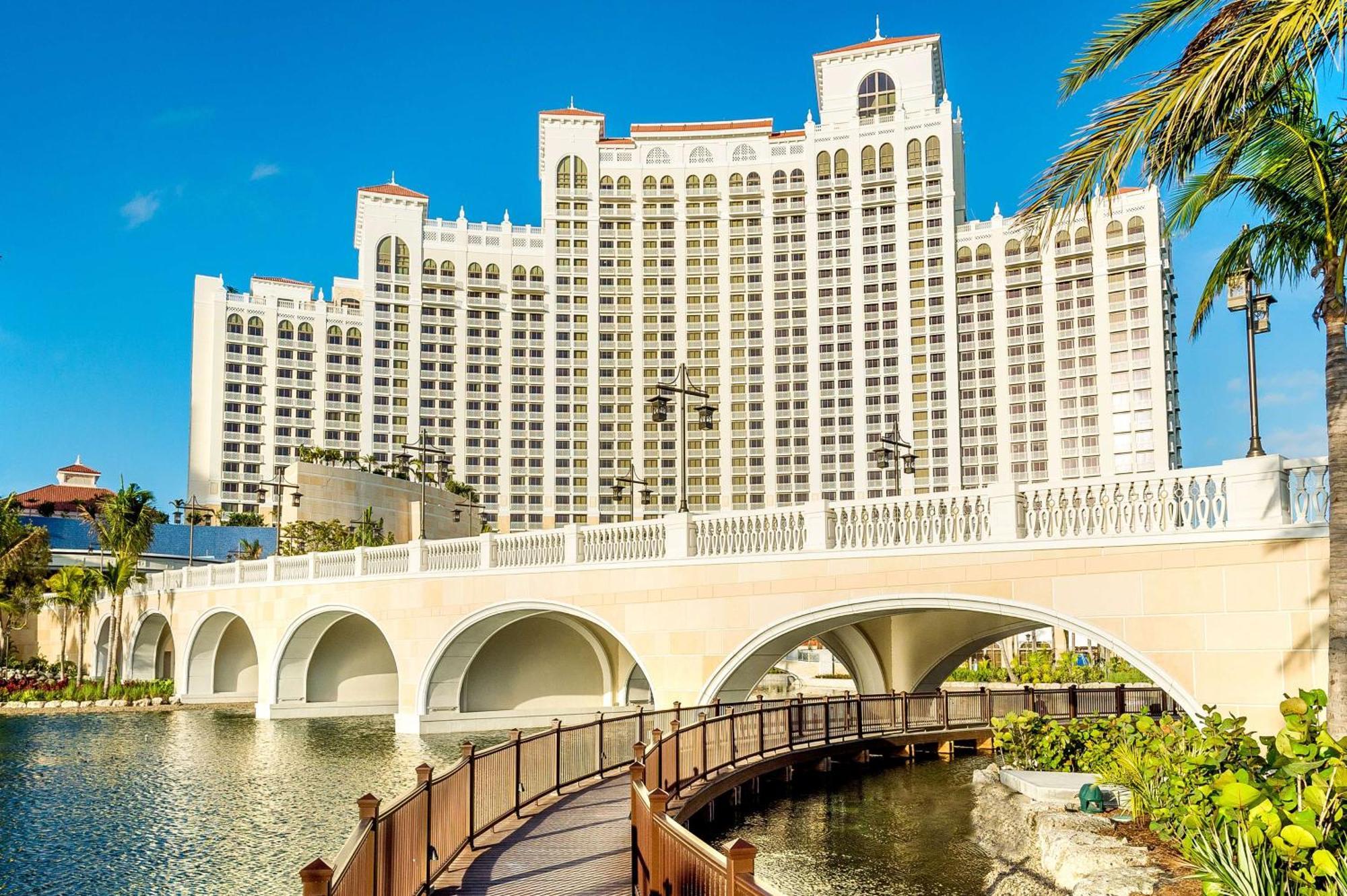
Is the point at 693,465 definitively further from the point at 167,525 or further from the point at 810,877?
the point at 810,877

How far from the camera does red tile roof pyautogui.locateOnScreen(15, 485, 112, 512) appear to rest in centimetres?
8638

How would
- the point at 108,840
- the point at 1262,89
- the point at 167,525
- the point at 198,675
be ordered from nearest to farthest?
the point at 1262,89, the point at 108,840, the point at 198,675, the point at 167,525

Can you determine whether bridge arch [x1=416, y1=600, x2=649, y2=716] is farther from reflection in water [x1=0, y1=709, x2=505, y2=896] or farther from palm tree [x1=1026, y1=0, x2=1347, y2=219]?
palm tree [x1=1026, y1=0, x2=1347, y2=219]

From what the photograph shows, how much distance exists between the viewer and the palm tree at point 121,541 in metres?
50.4

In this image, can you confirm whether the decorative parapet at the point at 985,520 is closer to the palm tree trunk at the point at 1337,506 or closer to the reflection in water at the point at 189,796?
the palm tree trunk at the point at 1337,506

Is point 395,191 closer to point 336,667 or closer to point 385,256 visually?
point 385,256

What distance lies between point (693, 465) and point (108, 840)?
284 feet

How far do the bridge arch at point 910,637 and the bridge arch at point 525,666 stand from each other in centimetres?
704

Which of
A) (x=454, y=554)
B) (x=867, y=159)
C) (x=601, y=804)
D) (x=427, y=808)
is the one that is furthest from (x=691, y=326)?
(x=427, y=808)

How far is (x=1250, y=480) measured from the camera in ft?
51.5

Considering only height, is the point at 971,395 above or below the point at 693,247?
below

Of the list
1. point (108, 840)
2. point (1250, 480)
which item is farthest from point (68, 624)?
point (1250, 480)

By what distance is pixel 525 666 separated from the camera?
112 ft

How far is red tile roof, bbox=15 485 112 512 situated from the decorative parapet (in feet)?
231
